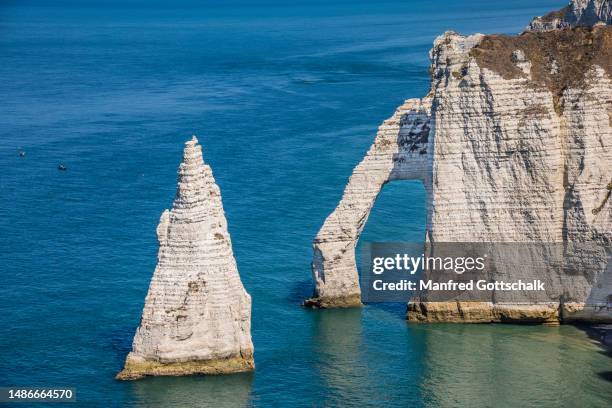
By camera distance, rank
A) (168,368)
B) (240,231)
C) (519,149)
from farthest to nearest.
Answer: (240,231) → (519,149) → (168,368)

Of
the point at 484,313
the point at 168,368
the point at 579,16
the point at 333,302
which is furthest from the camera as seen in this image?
the point at 579,16

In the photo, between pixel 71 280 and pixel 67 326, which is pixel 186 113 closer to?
pixel 71 280

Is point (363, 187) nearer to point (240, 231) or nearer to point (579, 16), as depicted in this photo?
point (240, 231)

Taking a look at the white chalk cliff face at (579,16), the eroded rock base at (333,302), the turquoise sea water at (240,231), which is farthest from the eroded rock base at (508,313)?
the white chalk cliff face at (579,16)

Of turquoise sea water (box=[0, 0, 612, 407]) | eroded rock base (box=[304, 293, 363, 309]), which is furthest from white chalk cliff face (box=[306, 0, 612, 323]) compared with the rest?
eroded rock base (box=[304, 293, 363, 309])

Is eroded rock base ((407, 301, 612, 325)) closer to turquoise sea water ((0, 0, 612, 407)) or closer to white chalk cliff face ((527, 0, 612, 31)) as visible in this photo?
turquoise sea water ((0, 0, 612, 407))

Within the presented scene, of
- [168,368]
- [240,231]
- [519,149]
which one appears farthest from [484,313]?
[240,231]

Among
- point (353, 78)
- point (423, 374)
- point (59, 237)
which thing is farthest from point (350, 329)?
point (353, 78)

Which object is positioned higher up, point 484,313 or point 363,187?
point 363,187
